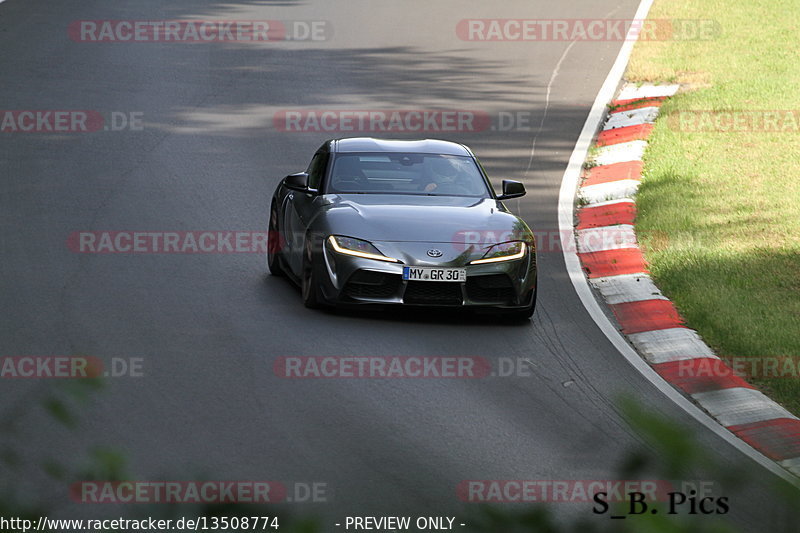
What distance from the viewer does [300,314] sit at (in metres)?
10.0

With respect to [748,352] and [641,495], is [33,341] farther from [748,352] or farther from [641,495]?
[641,495]

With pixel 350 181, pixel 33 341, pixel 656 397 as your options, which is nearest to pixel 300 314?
pixel 350 181

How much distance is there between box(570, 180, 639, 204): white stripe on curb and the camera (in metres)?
14.5

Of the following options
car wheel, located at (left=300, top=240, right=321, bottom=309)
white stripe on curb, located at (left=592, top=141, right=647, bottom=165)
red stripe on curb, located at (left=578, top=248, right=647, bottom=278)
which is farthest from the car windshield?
white stripe on curb, located at (left=592, top=141, right=647, bottom=165)

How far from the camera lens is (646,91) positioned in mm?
19203

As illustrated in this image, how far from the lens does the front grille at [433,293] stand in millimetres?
9555

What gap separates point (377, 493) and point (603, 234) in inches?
303

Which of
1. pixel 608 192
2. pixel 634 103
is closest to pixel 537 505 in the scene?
pixel 608 192

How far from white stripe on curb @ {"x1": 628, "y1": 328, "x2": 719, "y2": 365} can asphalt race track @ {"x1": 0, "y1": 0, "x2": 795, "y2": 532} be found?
1.16 ft

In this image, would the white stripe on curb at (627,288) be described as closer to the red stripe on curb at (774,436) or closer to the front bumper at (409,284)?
the front bumper at (409,284)

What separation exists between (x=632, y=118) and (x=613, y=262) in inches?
243

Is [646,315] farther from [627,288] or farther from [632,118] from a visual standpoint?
[632,118]

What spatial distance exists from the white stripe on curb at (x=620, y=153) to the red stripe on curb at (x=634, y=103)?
1929mm

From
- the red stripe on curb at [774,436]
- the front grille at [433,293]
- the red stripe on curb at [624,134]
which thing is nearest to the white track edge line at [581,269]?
the red stripe on curb at [774,436]
